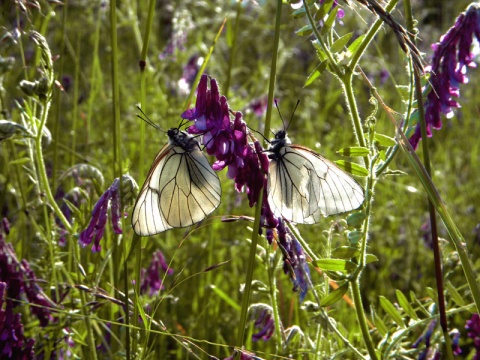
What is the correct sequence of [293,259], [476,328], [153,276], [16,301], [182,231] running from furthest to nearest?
[182,231] < [153,276] < [476,328] < [16,301] < [293,259]

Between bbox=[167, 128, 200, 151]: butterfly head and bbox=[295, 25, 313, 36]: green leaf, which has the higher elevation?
→ bbox=[295, 25, 313, 36]: green leaf

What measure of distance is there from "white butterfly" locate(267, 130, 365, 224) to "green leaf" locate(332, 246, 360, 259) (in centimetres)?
10

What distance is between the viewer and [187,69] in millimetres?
3984

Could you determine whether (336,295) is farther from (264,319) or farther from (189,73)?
(189,73)

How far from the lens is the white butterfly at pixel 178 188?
1.64 m

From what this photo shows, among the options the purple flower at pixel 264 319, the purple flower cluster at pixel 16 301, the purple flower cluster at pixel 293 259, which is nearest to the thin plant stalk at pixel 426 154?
the purple flower cluster at pixel 293 259

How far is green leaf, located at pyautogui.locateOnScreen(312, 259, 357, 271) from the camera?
1451 millimetres

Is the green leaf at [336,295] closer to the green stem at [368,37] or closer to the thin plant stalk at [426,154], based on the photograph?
the thin plant stalk at [426,154]

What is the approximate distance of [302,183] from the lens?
171 cm

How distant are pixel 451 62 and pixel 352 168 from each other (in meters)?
0.29

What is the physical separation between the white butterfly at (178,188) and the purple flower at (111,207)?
35 millimetres

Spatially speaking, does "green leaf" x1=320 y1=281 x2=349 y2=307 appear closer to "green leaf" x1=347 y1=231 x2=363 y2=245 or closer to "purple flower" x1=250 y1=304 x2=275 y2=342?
"green leaf" x1=347 y1=231 x2=363 y2=245

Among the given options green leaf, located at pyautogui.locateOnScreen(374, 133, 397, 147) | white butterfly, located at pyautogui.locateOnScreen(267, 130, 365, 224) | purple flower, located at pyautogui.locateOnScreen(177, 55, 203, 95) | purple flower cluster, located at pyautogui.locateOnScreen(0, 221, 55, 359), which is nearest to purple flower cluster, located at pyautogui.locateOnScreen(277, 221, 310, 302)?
white butterfly, located at pyautogui.locateOnScreen(267, 130, 365, 224)

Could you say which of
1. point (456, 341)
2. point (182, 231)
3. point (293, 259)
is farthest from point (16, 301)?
point (182, 231)
